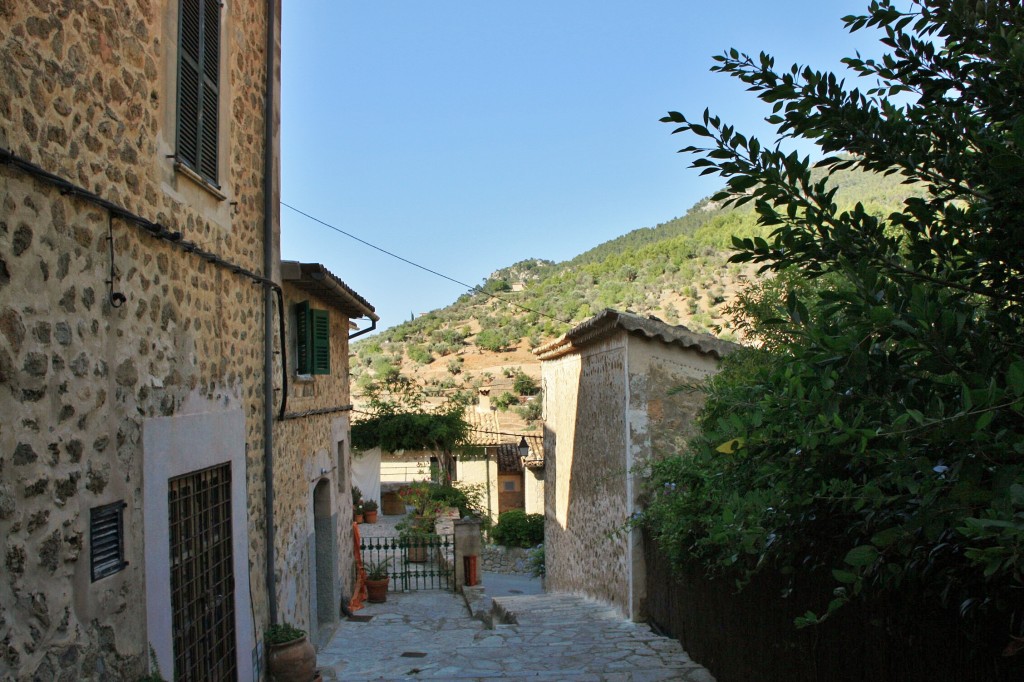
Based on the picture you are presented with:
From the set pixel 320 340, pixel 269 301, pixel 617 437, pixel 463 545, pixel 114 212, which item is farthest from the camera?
pixel 463 545

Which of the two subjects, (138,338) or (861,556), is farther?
(138,338)

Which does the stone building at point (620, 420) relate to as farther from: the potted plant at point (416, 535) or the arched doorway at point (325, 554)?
the arched doorway at point (325, 554)

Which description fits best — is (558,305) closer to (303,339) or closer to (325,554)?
(325,554)

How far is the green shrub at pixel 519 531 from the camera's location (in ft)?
76.1

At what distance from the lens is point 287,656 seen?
6664 mm

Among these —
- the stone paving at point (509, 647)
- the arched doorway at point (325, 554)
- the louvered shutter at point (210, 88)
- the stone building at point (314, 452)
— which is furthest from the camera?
the arched doorway at point (325, 554)

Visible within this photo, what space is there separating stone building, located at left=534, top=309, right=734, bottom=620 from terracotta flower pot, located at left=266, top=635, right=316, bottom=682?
365 centimetres

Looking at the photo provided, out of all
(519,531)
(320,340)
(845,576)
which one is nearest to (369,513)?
(519,531)

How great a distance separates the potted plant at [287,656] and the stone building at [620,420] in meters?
3.61

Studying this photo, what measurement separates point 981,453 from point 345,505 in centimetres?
1183

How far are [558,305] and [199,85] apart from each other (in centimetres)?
4270

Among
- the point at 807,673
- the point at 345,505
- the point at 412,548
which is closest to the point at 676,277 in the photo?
the point at 412,548

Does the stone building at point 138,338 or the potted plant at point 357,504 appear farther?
the potted plant at point 357,504

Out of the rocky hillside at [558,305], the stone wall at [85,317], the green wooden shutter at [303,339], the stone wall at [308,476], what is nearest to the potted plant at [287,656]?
the stone wall at [308,476]
